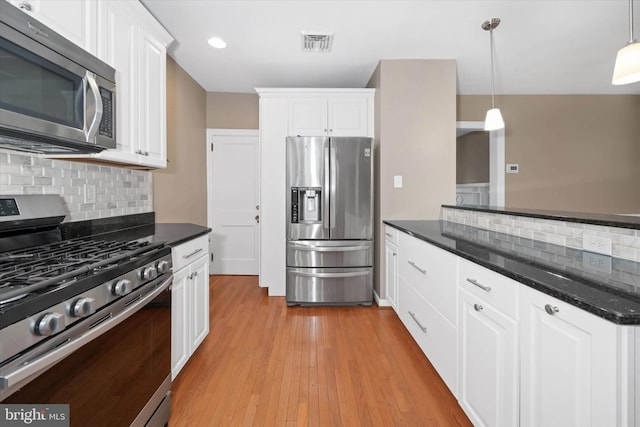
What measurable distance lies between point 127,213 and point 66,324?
163cm

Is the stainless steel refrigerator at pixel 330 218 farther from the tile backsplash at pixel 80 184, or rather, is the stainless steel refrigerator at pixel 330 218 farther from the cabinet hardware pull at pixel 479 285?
the cabinet hardware pull at pixel 479 285

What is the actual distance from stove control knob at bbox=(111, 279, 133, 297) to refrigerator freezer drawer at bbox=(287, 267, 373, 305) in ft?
6.60

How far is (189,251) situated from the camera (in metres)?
1.83

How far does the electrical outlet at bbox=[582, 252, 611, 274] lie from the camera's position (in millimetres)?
1050

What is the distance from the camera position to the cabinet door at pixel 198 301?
1.89m

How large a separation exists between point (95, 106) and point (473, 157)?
5930mm

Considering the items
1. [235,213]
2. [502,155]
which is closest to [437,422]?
[235,213]

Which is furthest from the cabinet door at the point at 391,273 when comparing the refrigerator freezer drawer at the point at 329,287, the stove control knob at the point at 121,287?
the stove control knob at the point at 121,287

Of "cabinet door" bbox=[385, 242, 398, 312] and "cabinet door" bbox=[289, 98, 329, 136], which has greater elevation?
"cabinet door" bbox=[289, 98, 329, 136]

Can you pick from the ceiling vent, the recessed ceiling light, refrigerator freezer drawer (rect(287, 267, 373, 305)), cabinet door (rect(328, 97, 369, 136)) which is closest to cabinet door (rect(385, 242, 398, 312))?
refrigerator freezer drawer (rect(287, 267, 373, 305))

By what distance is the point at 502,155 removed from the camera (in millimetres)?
4098

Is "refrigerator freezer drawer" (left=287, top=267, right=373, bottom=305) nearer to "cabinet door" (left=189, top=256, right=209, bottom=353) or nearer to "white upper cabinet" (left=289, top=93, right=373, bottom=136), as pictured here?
"cabinet door" (left=189, top=256, right=209, bottom=353)

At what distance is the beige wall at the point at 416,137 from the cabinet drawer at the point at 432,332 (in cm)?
79

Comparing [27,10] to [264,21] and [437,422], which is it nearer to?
[264,21]
